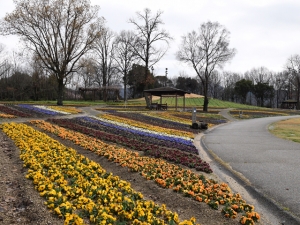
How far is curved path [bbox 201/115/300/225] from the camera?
5586 millimetres

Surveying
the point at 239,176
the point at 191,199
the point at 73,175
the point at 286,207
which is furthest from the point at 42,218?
the point at 239,176

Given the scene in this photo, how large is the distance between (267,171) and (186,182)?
9.51 ft

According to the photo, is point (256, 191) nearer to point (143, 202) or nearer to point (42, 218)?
point (143, 202)

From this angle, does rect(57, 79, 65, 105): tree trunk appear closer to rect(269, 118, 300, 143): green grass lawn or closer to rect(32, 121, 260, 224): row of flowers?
rect(269, 118, 300, 143): green grass lawn

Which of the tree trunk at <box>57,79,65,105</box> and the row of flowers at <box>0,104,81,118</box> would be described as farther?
the tree trunk at <box>57,79,65,105</box>

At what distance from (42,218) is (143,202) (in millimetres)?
1709

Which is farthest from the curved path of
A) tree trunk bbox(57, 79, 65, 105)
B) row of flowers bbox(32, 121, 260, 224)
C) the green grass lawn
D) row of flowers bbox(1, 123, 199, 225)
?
tree trunk bbox(57, 79, 65, 105)

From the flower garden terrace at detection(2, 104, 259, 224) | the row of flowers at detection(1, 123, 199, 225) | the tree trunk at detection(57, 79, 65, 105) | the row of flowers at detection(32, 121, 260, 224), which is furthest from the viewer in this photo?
the tree trunk at detection(57, 79, 65, 105)

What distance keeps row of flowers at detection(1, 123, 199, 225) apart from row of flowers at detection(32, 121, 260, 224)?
0.91 m

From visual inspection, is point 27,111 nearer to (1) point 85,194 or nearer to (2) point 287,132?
(1) point 85,194

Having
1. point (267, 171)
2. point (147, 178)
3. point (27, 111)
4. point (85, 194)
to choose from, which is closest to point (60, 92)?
point (27, 111)

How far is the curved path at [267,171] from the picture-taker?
5.59 m

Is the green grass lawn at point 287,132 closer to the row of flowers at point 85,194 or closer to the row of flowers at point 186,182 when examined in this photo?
the row of flowers at point 186,182

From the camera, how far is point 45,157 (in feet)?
25.5
